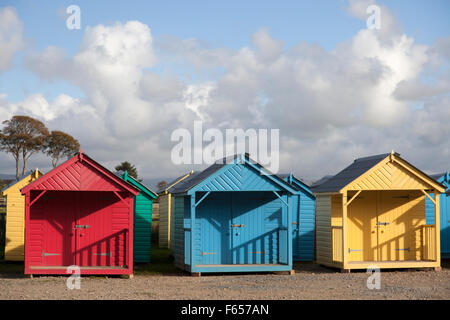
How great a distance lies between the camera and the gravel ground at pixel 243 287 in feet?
43.7

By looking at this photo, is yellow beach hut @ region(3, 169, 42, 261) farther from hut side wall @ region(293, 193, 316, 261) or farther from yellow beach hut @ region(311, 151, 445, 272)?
yellow beach hut @ region(311, 151, 445, 272)

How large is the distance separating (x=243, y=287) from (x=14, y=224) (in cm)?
1094

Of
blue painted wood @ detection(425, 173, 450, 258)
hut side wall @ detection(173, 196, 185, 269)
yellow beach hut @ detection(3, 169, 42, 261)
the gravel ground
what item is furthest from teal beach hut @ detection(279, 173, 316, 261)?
yellow beach hut @ detection(3, 169, 42, 261)

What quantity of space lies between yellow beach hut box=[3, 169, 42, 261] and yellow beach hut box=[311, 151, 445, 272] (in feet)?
35.7

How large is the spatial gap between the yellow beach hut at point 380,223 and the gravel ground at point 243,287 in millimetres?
998

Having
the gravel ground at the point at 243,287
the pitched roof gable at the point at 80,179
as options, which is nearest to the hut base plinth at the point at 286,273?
the gravel ground at the point at 243,287

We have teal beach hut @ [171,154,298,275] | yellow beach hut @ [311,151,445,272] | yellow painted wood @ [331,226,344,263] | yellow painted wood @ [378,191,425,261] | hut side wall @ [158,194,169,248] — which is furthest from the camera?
hut side wall @ [158,194,169,248]

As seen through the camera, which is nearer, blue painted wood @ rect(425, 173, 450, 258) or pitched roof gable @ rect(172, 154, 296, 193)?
pitched roof gable @ rect(172, 154, 296, 193)

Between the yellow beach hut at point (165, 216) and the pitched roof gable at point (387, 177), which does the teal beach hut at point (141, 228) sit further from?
the pitched roof gable at point (387, 177)

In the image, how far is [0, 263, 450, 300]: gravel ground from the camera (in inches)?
525

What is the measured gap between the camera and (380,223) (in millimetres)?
19312

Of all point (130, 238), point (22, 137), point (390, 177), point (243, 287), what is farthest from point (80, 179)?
point (22, 137)

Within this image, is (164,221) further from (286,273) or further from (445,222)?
(445,222)
